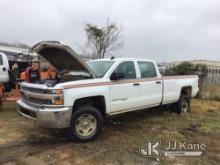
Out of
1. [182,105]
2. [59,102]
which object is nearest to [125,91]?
[59,102]

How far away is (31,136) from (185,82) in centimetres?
539

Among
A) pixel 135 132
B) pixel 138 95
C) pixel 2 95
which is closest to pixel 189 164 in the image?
pixel 135 132

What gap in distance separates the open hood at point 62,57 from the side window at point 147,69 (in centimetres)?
175

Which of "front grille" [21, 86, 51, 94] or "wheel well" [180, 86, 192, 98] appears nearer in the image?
"front grille" [21, 86, 51, 94]

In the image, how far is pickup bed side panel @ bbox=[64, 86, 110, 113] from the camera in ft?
18.1

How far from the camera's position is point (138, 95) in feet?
23.4

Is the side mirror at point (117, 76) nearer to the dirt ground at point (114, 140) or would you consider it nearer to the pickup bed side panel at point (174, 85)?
the dirt ground at point (114, 140)

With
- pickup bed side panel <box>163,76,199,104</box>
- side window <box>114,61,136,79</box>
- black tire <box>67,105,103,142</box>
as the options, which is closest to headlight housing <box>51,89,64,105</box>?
black tire <box>67,105,103,142</box>

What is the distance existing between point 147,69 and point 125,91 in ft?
4.51

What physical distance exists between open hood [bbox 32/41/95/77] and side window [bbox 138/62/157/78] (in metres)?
1.75

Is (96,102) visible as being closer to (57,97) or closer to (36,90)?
(57,97)

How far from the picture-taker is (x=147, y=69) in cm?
777

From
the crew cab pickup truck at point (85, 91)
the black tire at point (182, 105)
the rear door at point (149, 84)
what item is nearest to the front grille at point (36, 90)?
the crew cab pickup truck at point (85, 91)

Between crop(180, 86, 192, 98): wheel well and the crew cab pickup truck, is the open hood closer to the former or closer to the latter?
the crew cab pickup truck
